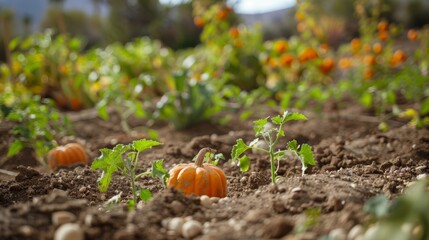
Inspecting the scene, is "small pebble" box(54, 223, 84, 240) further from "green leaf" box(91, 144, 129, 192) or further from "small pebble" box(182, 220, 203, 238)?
"green leaf" box(91, 144, 129, 192)

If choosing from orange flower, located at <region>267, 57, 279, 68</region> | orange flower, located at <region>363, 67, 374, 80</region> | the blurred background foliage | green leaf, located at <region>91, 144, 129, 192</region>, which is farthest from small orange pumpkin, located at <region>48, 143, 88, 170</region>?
the blurred background foliage

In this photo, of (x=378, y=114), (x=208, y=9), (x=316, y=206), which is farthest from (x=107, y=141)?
(x=208, y=9)

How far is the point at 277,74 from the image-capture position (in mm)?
7023

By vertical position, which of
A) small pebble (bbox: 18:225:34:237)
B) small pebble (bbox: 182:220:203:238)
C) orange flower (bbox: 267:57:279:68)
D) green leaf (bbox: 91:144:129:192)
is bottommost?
orange flower (bbox: 267:57:279:68)

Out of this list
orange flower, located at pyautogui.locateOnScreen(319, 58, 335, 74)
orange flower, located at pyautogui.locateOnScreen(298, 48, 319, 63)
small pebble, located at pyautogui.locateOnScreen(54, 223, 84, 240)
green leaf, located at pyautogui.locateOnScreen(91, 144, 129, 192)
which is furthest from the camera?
orange flower, located at pyautogui.locateOnScreen(319, 58, 335, 74)

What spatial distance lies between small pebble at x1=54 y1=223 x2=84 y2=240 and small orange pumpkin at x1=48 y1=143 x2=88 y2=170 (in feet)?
→ 5.76

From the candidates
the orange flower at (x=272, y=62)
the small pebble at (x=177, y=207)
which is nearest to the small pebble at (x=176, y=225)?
the small pebble at (x=177, y=207)

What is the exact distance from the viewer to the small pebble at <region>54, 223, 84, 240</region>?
1.41 m

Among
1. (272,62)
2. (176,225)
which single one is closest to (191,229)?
(176,225)

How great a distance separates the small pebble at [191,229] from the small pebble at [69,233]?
31 centimetres

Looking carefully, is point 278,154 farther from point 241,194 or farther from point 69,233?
point 69,233

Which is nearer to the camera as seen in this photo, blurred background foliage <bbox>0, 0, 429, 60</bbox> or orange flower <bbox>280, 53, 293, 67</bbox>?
orange flower <bbox>280, 53, 293, 67</bbox>

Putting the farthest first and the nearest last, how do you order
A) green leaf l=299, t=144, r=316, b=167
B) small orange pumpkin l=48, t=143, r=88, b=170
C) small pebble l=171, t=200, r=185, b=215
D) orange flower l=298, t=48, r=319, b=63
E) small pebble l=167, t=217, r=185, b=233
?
orange flower l=298, t=48, r=319, b=63 < small orange pumpkin l=48, t=143, r=88, b=170 < green leaf l=299, t=144, r=316, b=167 < small pebble l=171, t=200, r=185, b=215 < small pebble l=167, t=217, r=185, b=233

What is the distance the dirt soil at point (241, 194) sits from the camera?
1556mm
